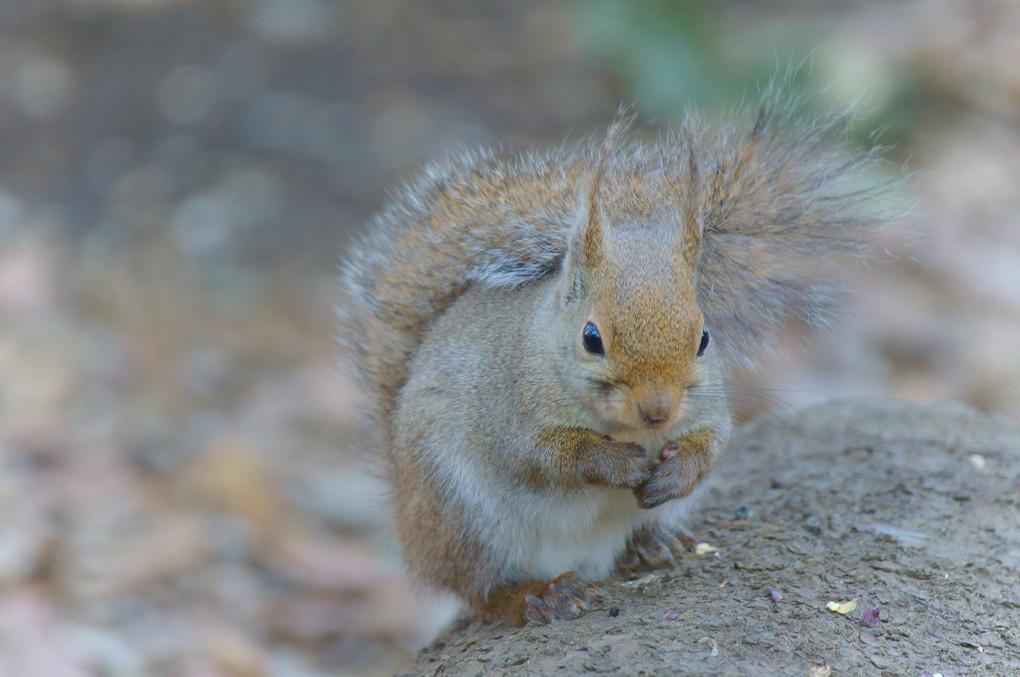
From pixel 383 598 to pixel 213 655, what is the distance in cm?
64

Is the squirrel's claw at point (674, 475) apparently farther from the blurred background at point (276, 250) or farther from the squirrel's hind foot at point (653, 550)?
the blurred background at point (276, 250)

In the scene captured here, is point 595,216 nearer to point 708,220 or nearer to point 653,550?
point 708,220

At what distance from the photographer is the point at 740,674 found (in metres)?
1.85

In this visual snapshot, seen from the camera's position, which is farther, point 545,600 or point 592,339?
point 545,600

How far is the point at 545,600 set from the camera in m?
2.27

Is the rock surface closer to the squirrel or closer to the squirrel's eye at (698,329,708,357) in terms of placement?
the squirrel

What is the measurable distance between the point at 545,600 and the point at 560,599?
1.3 inches

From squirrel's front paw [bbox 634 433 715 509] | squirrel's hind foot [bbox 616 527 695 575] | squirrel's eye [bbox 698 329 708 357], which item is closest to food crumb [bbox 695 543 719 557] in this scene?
squirrel's hind foot [bbox 616 527 695 575]

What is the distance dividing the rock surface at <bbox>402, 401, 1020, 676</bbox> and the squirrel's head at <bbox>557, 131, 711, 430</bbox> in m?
0.40

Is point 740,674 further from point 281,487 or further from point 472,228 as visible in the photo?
point 281,487

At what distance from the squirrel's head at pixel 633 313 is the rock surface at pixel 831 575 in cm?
40

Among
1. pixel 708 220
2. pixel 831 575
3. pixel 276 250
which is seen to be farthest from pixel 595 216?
pixel 276 250

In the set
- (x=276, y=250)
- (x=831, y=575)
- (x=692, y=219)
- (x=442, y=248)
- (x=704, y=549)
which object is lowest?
(x=831, y=575)

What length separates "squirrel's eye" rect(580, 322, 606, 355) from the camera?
209cm
